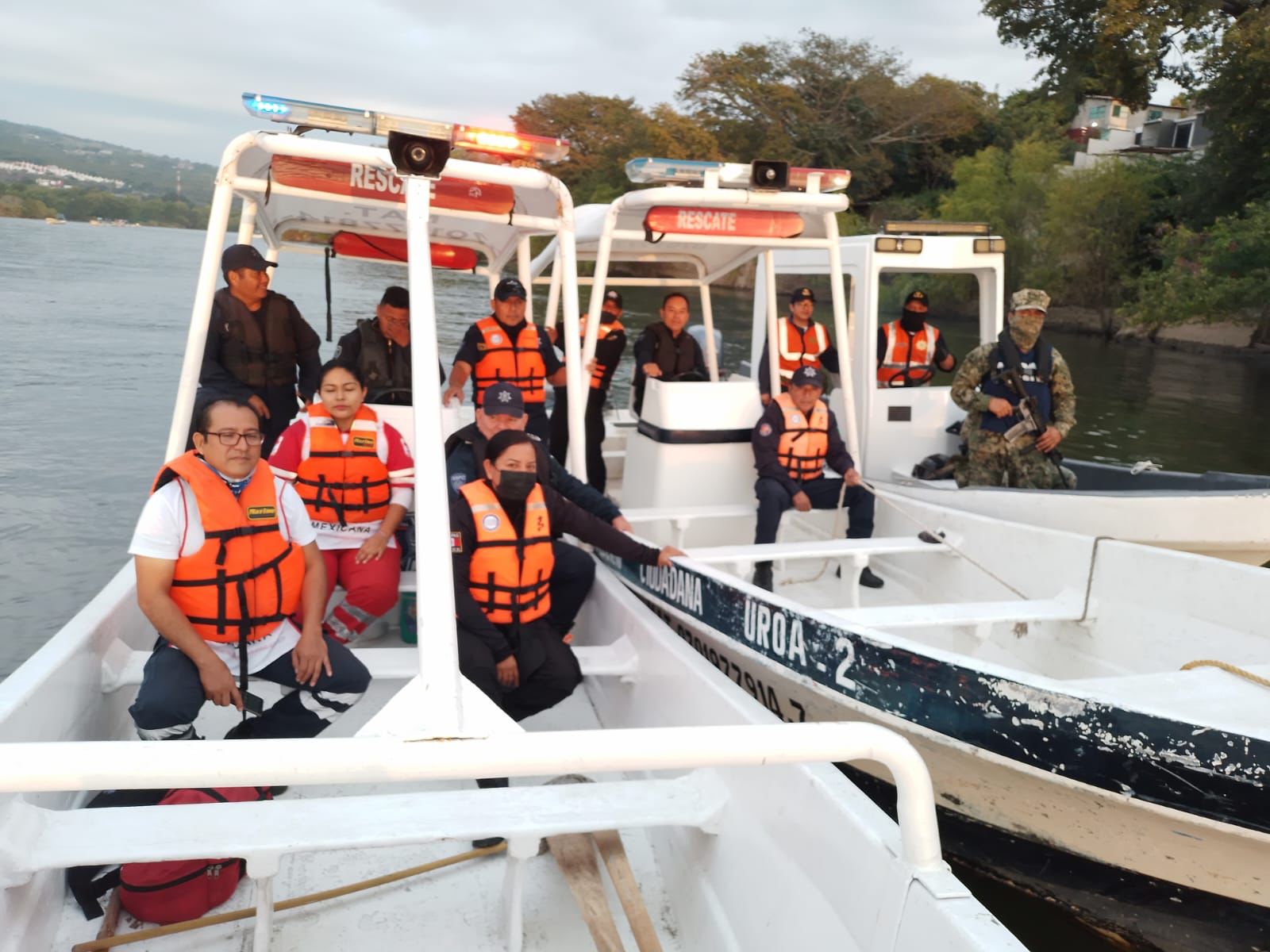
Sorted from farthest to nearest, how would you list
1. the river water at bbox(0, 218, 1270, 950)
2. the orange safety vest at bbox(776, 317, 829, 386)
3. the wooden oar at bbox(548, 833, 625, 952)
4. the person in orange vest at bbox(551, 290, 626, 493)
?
the river water at bbox(0, 218, 1270, 950) → the person in orange vest at bbox(551, 290, 626, 493) → the orange safety vest at bbox(776, 317, 829, 386) → the wooden oar at bbox(548, 833, 625, 952)

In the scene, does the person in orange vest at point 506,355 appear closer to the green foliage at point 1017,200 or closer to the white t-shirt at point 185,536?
the white t-shirt at point 185,536

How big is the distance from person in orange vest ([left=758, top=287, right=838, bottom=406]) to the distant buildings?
37.5 meters

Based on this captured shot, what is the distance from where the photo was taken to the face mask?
584 cm

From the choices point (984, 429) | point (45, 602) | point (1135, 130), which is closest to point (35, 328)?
point (45, 602)

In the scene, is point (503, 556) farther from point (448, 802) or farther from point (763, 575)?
point (763, 575)

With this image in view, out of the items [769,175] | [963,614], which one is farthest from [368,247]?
[963,614]

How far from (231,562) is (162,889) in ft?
3.00

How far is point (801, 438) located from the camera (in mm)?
5504

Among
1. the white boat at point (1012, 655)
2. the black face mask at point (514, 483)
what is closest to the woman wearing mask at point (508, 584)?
the black face mask at point (514, 483)

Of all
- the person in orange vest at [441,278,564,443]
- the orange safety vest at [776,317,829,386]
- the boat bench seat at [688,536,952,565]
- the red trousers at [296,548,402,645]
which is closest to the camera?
the red trousers at [296,548,402,645]

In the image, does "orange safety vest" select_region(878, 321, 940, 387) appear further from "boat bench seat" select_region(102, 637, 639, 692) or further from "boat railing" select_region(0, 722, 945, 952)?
"boat railing" select_region(0, 722, 945, 952)

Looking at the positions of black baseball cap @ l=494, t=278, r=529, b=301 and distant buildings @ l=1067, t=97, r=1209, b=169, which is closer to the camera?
black baseball cap @ l=494, t=278, r=529, b=301

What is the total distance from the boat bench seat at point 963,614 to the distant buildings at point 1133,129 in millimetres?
39804

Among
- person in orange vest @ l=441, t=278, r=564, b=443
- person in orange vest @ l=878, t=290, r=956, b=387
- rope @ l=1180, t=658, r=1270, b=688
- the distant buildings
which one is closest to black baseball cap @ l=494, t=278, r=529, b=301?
person in orange vest @ l=441, t=278, r=564, b=443
